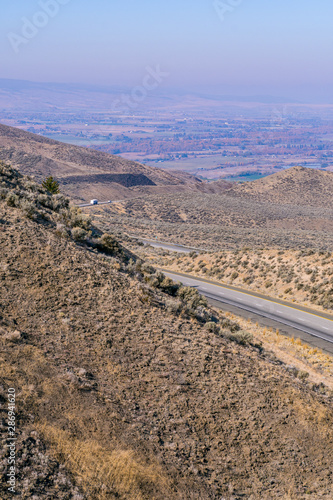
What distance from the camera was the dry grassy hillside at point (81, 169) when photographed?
386ft

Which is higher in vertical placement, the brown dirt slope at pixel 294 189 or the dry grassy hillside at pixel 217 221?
the brown dirt slope at pixel 294 189

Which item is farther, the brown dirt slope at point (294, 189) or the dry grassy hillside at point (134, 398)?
the brown dirt slope at point (294, 189)

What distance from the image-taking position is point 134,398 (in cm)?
1100

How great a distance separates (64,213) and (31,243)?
6398 mm

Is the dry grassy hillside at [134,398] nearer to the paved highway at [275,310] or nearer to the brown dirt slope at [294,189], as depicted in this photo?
the paved highway at [275,310]

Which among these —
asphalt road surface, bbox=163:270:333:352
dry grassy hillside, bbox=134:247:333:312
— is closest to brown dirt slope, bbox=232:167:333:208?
dry grassy hillside, bbox=134:247:333:312

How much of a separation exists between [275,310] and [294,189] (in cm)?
10725

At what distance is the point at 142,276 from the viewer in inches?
789

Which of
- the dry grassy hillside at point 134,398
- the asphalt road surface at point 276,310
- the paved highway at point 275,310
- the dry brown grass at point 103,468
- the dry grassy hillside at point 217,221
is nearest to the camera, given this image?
the dry brown grass at point 103,468

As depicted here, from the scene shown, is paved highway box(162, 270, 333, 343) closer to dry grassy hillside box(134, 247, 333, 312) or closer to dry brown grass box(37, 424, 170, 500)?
dry grassy hillside box(134, 247, 333, 312)

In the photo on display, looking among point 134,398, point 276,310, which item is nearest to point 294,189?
point 276,310

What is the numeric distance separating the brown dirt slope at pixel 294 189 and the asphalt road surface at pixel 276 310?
93.3m

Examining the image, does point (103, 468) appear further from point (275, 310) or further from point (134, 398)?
point (275, 310)

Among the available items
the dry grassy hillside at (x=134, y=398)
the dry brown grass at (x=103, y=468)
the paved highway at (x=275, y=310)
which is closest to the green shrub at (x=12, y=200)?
the dry grassy hillside at (x=134, y=398)
